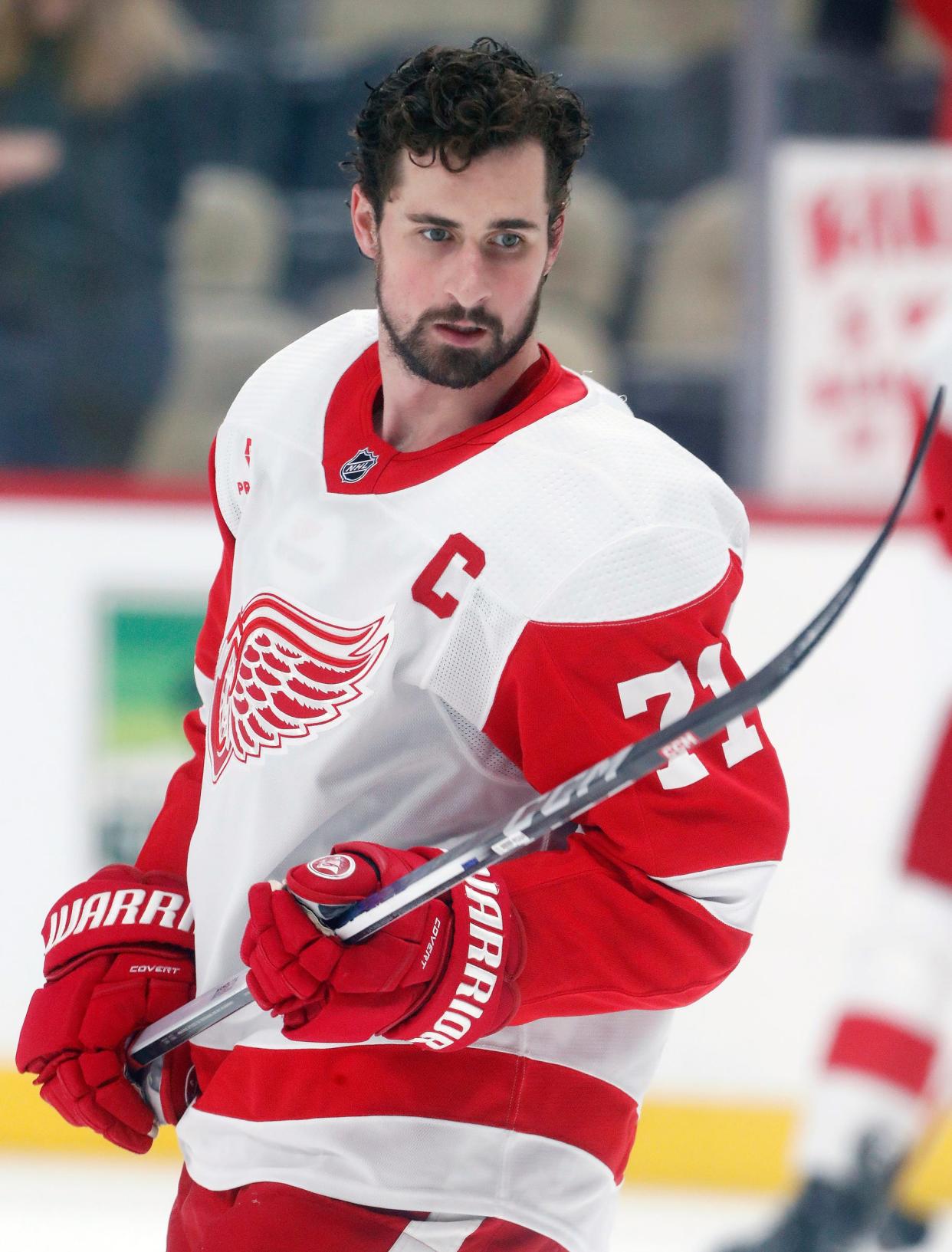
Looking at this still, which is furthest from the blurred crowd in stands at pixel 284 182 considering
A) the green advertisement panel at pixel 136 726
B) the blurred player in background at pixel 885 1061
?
the blurred player in background at pixel 885 1061

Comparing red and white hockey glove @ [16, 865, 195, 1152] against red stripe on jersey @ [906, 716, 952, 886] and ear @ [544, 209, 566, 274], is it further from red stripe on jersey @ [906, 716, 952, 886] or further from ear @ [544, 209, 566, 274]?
red stripe on jersey @ [906, 716, 952, 886]

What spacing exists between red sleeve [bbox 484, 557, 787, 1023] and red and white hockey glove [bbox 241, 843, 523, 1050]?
0.13 feet

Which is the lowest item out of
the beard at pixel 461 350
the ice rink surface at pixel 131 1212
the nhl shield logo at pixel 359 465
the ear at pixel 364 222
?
the ice rink surface at pixel 131 1212

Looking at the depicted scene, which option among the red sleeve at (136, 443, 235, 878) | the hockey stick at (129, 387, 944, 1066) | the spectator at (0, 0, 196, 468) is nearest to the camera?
the hockey stick at (129, 387, 944, 1066)

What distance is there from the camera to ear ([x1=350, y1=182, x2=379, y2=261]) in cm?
146

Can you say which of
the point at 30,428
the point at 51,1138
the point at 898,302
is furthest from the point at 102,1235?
the point at 898,302

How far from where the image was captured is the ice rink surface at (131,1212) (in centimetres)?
276

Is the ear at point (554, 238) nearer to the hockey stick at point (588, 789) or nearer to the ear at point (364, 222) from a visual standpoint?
the ear at point (364, 222)

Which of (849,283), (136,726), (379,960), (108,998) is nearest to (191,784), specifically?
(108,998)

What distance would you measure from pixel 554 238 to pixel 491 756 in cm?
39

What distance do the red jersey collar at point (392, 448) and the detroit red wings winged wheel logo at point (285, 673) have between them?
0.35 feet

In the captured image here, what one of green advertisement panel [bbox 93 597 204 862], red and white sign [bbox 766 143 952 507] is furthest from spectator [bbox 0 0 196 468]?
red and white sign [bbox 766 143 952 507]

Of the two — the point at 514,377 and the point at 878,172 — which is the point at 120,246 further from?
the point at 514,377

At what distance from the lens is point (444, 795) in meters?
1.38
